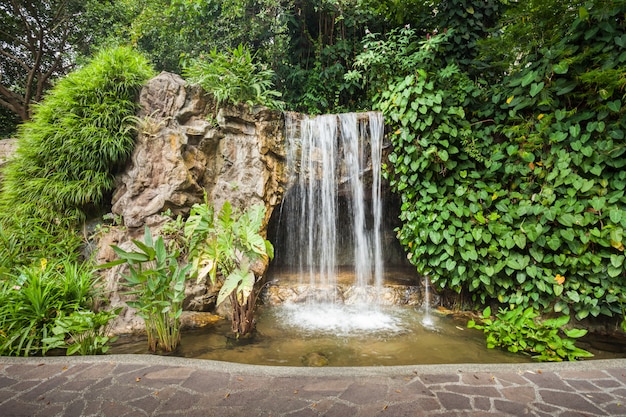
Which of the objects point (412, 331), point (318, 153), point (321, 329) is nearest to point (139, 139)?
point (318, 153)

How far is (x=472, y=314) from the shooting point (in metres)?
4.78

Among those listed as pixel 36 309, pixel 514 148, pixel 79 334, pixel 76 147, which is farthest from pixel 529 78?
pixel 76 147

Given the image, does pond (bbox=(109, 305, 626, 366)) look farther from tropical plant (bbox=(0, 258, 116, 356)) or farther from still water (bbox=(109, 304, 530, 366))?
tropical plant (bbox=(0, 258, 116, 356))

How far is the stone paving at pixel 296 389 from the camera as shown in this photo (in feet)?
7.14

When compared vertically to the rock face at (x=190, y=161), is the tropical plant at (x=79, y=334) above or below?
below

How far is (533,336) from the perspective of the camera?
3.50 meters

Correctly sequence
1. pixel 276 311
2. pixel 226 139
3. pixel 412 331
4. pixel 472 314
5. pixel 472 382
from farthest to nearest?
pixel 226 139 → pixel 276 311 → pixel 472 314 → pixel 412 331 → pixel 472 382

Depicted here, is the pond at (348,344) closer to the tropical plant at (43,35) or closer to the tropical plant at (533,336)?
the tropical plant at (533,336)

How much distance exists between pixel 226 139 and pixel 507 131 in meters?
4.45

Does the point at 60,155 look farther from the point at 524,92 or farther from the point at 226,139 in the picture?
the point at 524,92

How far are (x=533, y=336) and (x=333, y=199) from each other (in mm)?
3596

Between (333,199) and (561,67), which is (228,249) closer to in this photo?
(333,199)

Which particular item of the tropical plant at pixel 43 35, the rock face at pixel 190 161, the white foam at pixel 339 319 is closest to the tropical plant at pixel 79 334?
the rock face at pixel 190 161

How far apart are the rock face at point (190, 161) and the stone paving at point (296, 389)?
2117 millimetres
